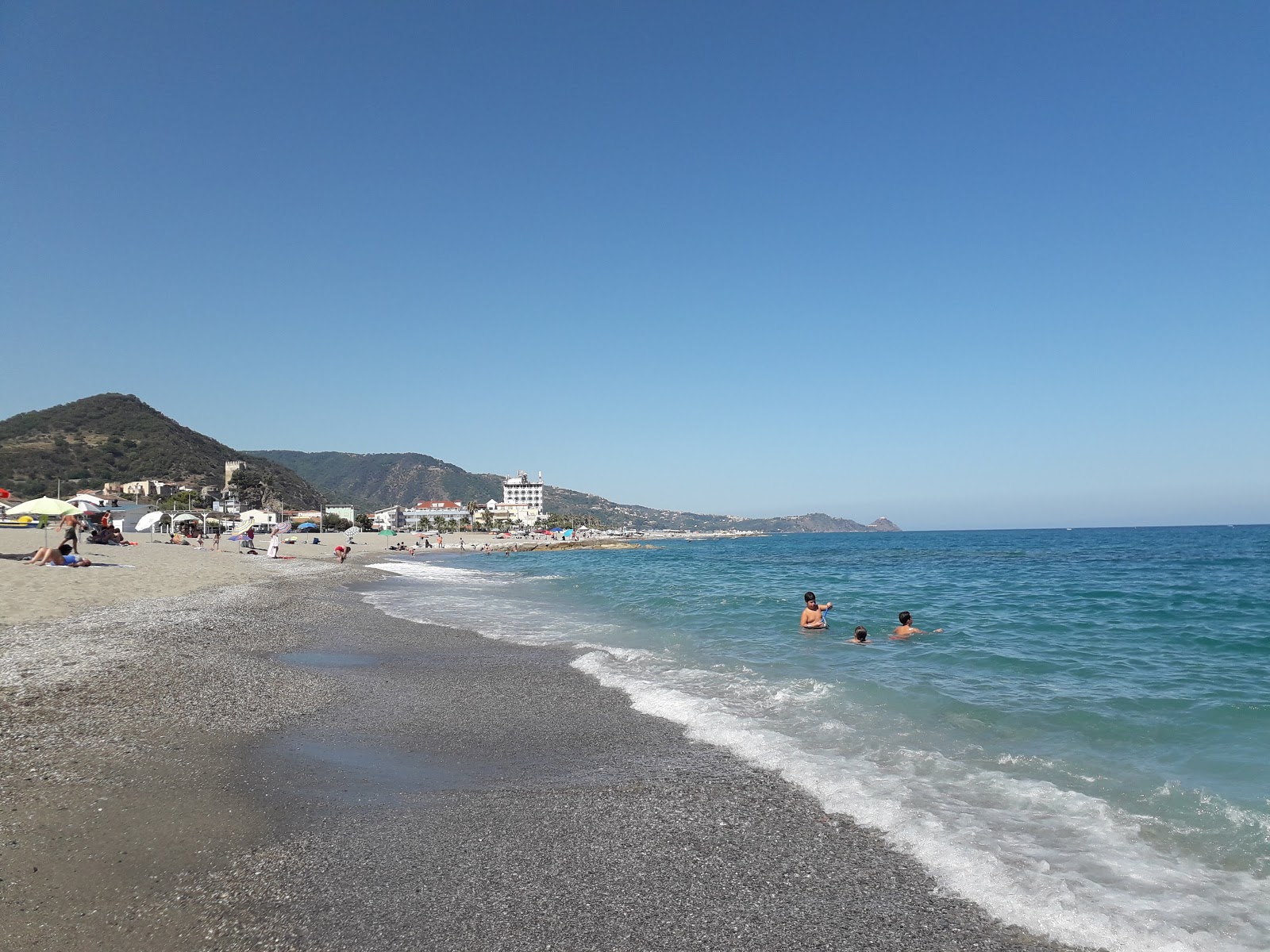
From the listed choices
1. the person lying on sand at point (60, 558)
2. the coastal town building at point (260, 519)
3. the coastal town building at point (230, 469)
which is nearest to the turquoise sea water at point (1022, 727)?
the person lying on sand at point (60, 558)

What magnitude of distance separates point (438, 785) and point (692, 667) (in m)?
6.03

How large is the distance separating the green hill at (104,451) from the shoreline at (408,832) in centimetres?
10317

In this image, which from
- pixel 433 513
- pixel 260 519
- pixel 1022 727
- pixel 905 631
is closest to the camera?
pixel 1022 727

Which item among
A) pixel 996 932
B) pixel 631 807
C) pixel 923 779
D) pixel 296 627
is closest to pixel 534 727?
pixel 631 807

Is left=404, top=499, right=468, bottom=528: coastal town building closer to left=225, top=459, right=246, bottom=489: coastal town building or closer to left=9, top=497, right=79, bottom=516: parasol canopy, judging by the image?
left=225, top=459, right=246, bottom=489: coastal town building

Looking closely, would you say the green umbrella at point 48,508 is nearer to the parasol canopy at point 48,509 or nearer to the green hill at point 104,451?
the parasol canopy at point 48,509

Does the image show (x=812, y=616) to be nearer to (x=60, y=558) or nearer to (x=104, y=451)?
(x=60, y=558)

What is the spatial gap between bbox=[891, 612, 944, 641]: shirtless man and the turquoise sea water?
55 centimetres

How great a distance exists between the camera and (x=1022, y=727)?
788 cm

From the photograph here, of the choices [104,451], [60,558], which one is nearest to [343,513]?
[104,451]

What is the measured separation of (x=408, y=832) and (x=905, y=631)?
1193 centimetres

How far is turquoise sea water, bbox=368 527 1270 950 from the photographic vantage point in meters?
4.44

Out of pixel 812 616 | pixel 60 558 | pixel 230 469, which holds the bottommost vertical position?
pixel 812 616

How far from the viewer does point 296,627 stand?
1504 centimetres
